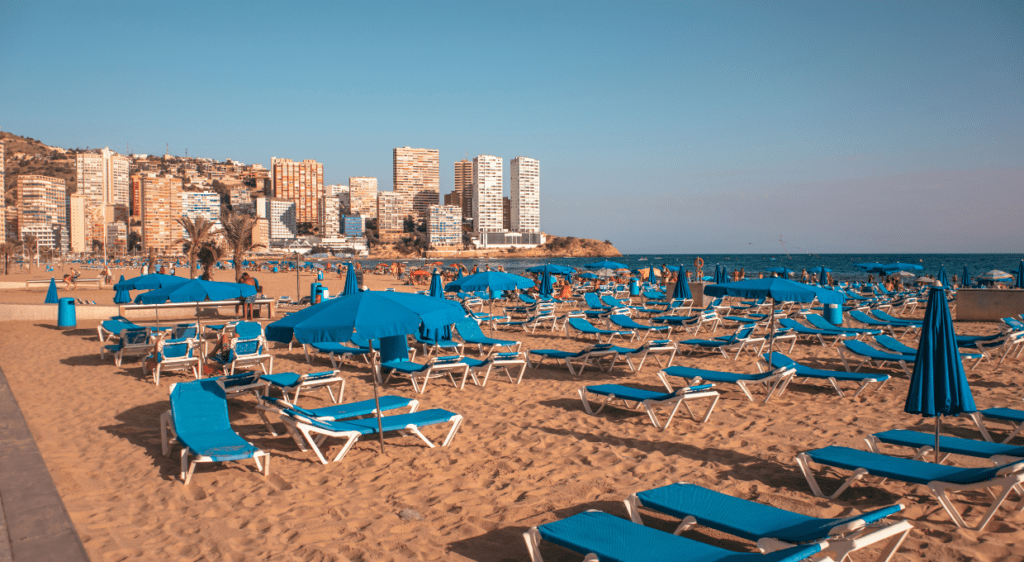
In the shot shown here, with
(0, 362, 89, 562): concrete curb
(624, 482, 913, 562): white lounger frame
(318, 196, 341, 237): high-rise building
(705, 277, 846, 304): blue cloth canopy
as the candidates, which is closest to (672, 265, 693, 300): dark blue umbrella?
(705, 277, 846, 304): blue cloth canopy

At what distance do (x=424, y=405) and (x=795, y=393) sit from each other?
4010 millimetres

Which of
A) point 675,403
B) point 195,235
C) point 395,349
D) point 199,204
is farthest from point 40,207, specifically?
point 675,403

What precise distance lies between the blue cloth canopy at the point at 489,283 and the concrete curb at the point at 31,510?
17.7ft

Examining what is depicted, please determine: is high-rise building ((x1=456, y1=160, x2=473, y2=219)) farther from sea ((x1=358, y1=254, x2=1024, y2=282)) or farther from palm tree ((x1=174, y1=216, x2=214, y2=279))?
palm tree ((x1=174, y1=216, x2=214, y2=279))

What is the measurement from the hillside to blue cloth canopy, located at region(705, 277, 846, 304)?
155152 mm

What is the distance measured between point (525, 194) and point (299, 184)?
5523 centimetres

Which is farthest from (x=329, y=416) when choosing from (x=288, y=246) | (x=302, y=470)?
(x=288, y=246)

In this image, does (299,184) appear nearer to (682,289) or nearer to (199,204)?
(199,204)

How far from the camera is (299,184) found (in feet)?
488

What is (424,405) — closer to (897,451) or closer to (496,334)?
(897,451)

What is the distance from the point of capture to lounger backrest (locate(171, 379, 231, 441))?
14.7ft

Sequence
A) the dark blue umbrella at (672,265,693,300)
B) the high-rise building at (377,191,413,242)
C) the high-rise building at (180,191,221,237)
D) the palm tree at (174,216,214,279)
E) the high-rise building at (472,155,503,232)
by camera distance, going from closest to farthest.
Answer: the dark blue umbrella at (672,265,693,300) → the palm tree at (174,216,214,279) → the high-rise building at (180,191,221,237) → the high-rise building at (377,191,413,242) → the high-rise building at (472,155,503,232)

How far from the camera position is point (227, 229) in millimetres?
22953

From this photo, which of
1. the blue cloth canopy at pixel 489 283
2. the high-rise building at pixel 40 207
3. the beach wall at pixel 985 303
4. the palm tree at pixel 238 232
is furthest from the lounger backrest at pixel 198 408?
the high-rise building at pixel 40 207
